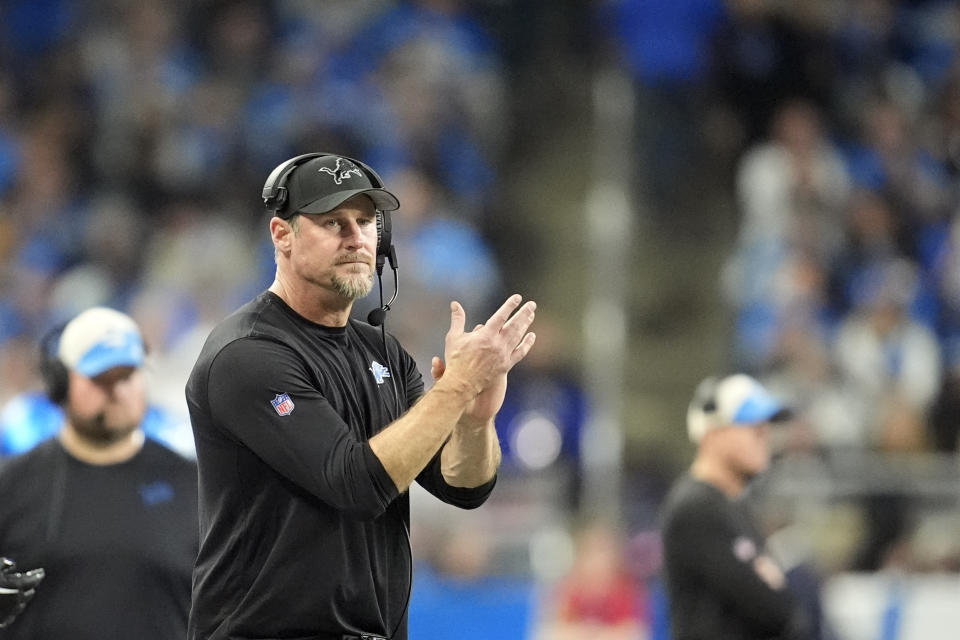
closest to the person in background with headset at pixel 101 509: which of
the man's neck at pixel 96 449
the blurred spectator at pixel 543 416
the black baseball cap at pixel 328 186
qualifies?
the man's neck at pixel 96 449

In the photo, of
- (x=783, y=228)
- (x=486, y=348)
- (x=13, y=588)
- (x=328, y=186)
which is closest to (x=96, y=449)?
(x=13, y=588)

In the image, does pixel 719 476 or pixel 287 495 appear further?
pixel 719 476

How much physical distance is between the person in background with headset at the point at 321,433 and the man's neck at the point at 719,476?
275 cm

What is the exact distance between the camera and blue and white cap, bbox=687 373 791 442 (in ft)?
23.0

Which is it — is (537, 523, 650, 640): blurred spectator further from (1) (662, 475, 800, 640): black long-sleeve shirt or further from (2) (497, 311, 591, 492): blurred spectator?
(1) (662, 475, 800, 640): black long-sleeve shirt

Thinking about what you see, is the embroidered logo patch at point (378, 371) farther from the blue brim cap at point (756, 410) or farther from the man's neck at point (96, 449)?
the blue brim cap at point (756, 410)

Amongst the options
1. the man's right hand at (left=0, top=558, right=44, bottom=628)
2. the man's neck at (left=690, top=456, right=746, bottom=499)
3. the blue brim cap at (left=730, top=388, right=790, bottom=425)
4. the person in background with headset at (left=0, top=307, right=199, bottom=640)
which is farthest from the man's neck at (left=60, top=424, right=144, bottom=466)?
the blue brim cap at (left=730, top=388, right=790, bottom=425)

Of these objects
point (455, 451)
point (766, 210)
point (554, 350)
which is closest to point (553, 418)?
point (554, 350)

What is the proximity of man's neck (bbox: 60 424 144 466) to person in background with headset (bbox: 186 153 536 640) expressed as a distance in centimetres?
151

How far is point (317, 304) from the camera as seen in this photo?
13.7 ft

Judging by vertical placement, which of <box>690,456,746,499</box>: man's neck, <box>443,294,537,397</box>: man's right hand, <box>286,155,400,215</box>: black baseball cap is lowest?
<box>443,294,537,397</box>: man's right hand

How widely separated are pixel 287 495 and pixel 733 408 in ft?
11.5

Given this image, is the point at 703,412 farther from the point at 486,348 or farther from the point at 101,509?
the point at 486,348

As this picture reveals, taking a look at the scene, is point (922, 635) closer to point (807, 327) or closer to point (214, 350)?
point (807, 327)
